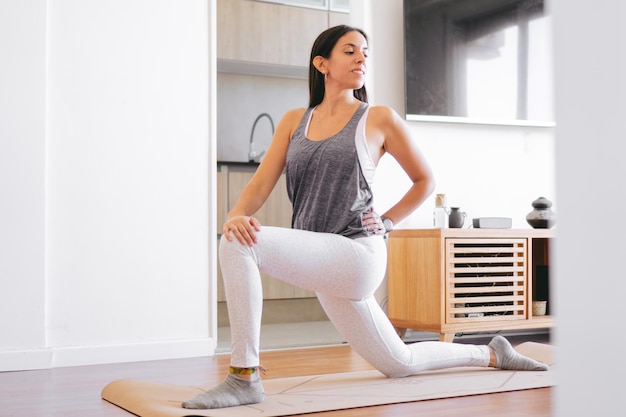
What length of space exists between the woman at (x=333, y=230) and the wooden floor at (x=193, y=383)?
0.25m

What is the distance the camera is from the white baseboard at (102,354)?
319cm

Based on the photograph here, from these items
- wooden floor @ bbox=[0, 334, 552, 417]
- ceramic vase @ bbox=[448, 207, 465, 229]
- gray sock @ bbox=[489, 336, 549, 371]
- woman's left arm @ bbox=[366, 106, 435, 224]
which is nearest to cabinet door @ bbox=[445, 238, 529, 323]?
ceramic vase @ bbox=[448, 207, 465, 229]

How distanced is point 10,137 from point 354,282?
1.80m

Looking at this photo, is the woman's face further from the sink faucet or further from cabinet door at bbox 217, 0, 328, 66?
the sink faucet

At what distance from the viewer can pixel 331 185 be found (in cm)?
234

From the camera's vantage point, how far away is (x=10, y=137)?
10.7ft

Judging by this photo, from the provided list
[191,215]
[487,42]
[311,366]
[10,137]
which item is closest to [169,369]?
[311,366]

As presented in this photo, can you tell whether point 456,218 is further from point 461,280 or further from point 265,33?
point 265,33

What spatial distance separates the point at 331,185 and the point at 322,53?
0.44m

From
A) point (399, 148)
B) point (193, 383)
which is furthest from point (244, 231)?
point (193, 383)

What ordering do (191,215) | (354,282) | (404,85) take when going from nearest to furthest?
(354,282) < (191,215) < (404,85)

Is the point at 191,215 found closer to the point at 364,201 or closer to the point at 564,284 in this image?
the point at 364,201

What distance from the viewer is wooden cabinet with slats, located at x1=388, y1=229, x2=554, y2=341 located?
3686mm

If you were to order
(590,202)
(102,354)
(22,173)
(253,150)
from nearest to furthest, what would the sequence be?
(590,202)
(22,173)
(102,354)
(253,150)
